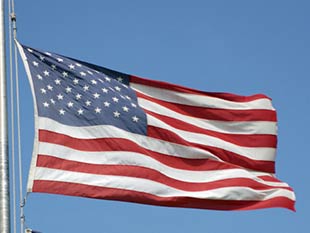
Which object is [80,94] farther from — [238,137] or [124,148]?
[238,137]

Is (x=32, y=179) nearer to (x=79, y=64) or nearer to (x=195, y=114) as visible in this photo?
(x=79, y=64)

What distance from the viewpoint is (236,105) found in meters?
19.5

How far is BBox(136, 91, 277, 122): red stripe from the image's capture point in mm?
18859

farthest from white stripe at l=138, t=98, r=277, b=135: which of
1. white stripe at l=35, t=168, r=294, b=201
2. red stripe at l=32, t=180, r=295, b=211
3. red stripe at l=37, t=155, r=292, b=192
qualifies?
red stripe at l=32, t=180, r=295, b=211

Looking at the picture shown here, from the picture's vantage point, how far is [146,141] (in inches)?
691

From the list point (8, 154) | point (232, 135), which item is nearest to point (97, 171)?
point (8, 154)

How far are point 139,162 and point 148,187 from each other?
0.51m

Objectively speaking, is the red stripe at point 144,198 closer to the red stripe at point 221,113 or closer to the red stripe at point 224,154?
the red stripe at point 224,154

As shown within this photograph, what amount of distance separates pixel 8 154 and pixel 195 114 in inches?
224

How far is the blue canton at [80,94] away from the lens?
654 inches

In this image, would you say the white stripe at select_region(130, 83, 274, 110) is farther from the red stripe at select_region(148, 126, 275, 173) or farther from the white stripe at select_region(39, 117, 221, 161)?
the white stripe at select_region(39, 117, 221, 161)

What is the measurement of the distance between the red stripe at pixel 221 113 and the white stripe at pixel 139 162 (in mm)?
1263

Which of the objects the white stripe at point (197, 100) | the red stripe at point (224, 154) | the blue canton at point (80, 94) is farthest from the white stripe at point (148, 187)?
the white stripe at point (197, 100)

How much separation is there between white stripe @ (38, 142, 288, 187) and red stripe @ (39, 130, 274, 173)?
10 centimetres
